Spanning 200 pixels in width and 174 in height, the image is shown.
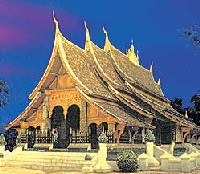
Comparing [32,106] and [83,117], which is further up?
[32,106]

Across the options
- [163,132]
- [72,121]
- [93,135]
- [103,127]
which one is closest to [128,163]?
[103,127]

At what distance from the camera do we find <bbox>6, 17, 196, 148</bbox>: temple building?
17.5 m

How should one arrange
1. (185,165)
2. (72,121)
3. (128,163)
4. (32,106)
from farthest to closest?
(72,121)
(32,106)
(185,165)
(128,163)

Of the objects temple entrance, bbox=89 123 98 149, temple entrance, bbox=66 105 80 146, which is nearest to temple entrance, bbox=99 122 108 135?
temple entrance, bbox=89 123 98 149

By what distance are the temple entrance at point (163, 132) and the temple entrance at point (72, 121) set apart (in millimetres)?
4692

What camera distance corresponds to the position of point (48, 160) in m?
14.8

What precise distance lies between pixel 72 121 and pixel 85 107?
9.35 ft

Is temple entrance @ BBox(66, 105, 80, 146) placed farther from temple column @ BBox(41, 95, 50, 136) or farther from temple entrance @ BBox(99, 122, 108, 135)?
temple entrance @ BBox(99, 122, 108, 135)

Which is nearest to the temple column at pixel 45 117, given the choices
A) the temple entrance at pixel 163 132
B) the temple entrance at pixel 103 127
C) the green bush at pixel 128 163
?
the temple entrance at pixel 103 127

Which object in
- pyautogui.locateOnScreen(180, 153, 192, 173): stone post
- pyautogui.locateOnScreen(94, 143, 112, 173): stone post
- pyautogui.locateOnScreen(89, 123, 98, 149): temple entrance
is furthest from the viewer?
pyautogui.locateOnScreen(89, 123, 98, 149): temple entrance

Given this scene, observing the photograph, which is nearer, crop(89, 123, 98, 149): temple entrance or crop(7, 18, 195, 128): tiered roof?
crop(7, 18, 195, 128): tiered roof

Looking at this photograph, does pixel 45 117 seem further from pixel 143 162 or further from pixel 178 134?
pixel 178 134

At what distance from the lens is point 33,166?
15.3 meters

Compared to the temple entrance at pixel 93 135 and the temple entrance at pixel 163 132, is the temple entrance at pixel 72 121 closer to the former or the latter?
the temple entrance at pixel 93 135
